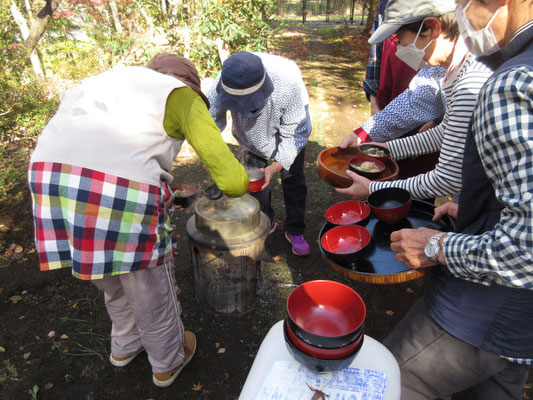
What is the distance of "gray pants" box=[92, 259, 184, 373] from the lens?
2.21 meters

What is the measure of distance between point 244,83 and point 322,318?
188cm

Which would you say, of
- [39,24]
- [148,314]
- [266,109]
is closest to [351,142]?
[266,109]

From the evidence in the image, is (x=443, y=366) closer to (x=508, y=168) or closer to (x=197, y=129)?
(x=508, y=168)

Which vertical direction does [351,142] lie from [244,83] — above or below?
below

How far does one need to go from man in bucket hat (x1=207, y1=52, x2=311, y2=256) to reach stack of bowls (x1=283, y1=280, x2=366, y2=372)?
1.67 meters

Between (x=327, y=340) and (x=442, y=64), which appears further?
(x=442, y=64)

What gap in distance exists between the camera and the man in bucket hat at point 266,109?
2.70m

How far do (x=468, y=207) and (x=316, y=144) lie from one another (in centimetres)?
532

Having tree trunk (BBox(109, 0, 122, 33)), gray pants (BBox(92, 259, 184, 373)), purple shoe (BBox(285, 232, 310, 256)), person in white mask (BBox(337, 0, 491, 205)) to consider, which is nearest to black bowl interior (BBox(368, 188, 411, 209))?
person in white mask (BBox(337, 0, 491, 205))

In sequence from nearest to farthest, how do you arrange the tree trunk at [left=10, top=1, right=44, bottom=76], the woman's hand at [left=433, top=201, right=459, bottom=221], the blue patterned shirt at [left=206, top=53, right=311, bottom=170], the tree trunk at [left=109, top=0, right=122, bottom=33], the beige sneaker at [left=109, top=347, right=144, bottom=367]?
the woman's hand at [left=433, top=201, right=459, bottom=221], the beige sneaker at [left=109, top=347, right=144, bottom=367], the blue patterned shirt at [left=206, top=53, right=311, bottom=170], the tree trunk at [left=10, top=1, right=44, bottom=76], the tree trunk at [left=109, top=0, right=122, bottom=33]

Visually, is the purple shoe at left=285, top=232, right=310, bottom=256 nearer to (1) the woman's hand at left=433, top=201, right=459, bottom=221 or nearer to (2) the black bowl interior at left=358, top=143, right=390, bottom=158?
(2) the black bowl interior at left=358, top=143, right=390, bottom=158

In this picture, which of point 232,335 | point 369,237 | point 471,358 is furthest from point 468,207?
point 232,335

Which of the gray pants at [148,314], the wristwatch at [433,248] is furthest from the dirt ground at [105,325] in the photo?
the wristwatch at [433,248]

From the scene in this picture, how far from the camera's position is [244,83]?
8.76 feet
